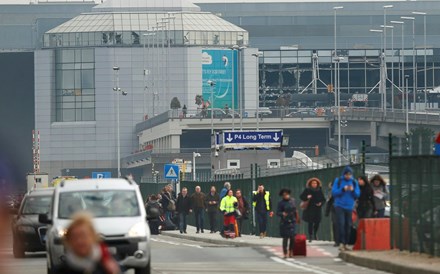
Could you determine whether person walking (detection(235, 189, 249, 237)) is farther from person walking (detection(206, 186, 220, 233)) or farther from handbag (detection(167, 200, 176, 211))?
handbag (detection(167, 200, 176, 211))

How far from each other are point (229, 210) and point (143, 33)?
393ft

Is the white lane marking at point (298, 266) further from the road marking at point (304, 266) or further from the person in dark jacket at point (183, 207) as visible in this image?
the person in dark jacket at point (183, 207)

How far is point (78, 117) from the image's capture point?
556ft

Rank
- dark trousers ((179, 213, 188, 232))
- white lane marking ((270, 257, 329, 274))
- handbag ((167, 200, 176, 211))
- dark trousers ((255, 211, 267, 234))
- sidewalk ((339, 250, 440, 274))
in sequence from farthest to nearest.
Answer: handbag ((167, 200, 176, 211)) → dark trousers ((179, 213, 188, 232)) → dark trousers ((255, 211, 267, 234)) → white lane marking ((270, 257, 329, 274)) → sidewalk ((339, 250, 440, 274))

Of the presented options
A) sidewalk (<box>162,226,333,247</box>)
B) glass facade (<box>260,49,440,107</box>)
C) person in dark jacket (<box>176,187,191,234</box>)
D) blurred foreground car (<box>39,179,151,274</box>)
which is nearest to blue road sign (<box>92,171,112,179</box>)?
person in dark jacket (<box>176,187,191,234</box>)

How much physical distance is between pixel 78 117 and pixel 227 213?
121 meters

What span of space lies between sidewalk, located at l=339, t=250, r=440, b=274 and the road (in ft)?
0.63

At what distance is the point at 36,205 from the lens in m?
36.6

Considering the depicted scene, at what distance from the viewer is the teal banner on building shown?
15925cm

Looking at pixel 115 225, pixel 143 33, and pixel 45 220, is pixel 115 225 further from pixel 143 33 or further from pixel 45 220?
pixel 143 33

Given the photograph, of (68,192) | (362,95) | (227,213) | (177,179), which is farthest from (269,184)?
(362,95)

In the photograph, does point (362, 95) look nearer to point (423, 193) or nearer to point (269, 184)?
point (269, 184)

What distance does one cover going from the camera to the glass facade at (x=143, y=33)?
552ft

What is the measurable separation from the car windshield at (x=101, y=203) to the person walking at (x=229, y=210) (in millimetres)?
22830
